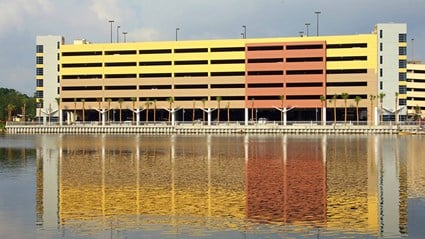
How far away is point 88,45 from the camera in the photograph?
17912 cm

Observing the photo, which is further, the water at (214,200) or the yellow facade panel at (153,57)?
the yellow facade panel at (153,57)

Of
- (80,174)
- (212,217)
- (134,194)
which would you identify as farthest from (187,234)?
(80,174)

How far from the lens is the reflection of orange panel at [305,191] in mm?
30078

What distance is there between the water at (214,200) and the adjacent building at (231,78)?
105068 millimetres

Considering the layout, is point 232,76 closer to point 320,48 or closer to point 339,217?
point 320,48

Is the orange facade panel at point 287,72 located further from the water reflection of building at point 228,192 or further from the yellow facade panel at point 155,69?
the water reflection of building at point 228,192

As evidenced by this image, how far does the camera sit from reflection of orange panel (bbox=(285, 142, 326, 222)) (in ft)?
98.7

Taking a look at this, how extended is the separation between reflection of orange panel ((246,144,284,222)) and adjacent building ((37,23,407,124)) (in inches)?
4161

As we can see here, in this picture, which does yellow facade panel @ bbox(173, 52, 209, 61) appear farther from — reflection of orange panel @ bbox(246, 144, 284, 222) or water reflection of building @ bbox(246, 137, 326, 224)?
reflection of orange panel @ bbox(246, 144, 284, 222)

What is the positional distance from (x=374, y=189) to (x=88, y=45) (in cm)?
14881

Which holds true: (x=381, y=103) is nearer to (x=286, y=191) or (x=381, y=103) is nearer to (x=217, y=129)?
(x=217, y=129)

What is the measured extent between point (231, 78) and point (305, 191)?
431 feet

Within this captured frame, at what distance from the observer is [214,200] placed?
115ft

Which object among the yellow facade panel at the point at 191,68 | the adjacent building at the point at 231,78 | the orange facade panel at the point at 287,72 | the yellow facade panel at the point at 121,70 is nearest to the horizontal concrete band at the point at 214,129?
the adjacent building at the point at 231,78
